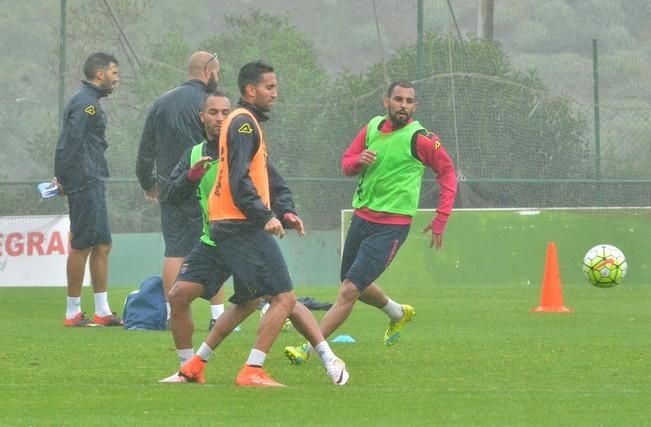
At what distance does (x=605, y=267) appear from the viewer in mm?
16062

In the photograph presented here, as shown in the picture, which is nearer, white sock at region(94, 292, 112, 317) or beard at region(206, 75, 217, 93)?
beard at region(206, 75, 217, 93)

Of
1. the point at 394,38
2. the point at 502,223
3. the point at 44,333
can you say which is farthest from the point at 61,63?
the point at 44,333

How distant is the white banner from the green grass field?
5.23 meters

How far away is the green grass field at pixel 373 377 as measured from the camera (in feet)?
25.5

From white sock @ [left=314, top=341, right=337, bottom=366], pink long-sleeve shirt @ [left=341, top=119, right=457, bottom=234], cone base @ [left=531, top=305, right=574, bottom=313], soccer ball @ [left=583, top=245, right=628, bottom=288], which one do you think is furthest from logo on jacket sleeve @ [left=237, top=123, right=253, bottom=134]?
soccer ball @ [left=583, top=245, right=628, bottom=288]

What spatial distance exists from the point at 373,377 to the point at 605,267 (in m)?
7.01

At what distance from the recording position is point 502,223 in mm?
21922

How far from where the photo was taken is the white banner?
20516 mm

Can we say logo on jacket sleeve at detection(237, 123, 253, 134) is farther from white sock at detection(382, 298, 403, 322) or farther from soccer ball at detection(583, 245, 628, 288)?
soccer ball at detection(583, 245, 628, 288)

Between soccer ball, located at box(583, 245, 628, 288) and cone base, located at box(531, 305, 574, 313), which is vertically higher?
soccer ball, located at box(583, 245, 628, 288)

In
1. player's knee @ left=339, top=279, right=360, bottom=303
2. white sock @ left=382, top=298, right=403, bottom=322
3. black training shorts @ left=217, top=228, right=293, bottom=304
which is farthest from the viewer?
white sock @ left=382, top=298, right=403, bottom=322

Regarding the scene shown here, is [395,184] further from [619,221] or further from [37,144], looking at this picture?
[37,144]

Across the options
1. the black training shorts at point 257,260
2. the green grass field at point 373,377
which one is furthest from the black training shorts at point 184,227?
the black training shorts at point 257,260

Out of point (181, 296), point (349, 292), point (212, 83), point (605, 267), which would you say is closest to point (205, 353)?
point (181, 296)
